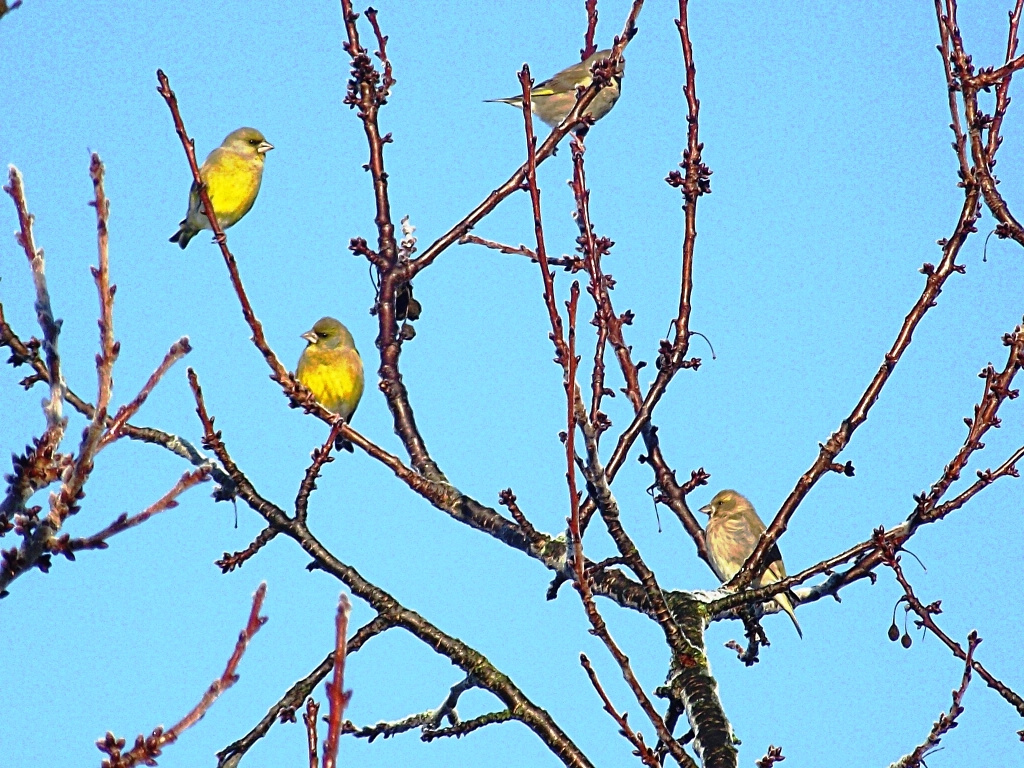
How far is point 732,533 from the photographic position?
344 inches

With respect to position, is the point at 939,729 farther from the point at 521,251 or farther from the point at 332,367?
the point at 332,367

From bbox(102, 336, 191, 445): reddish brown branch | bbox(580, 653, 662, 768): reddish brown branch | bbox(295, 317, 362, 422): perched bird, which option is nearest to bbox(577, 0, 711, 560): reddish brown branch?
bbox(580, 653, 662, 768): reddish brown branch

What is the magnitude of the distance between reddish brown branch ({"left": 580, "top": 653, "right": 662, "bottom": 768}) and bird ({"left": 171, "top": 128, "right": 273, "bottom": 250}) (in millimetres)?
6762

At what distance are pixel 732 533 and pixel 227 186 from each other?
4.44 meters

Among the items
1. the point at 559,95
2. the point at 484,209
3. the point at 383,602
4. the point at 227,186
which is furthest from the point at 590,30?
the point at 559,95

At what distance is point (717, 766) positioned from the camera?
3689mm

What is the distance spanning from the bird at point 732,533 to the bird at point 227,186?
4171mm

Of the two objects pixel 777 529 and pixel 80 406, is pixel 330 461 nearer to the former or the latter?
pixel 80 406

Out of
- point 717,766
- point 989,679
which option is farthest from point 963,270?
point 717,766

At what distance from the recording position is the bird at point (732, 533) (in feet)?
27.2

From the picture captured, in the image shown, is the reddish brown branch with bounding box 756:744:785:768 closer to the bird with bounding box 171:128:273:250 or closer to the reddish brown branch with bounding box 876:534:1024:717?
the reddish brown branch with bounding box 876:534:1024:717

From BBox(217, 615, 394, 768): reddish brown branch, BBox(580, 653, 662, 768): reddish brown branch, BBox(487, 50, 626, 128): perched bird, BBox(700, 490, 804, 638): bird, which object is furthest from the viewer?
BBox(487, 50, 626, 128): perched bird

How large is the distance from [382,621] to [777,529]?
5.20 ft

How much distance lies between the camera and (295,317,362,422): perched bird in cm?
839
